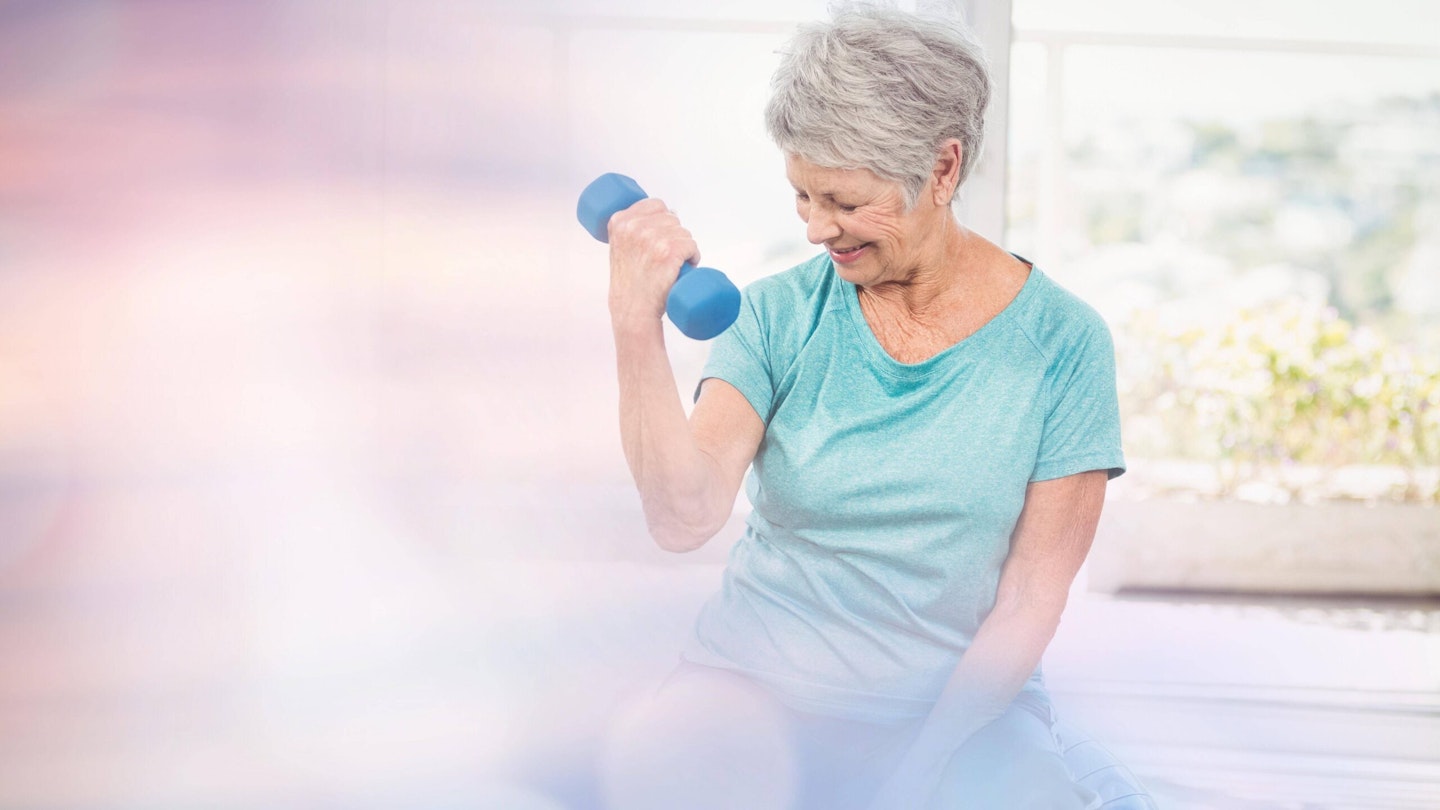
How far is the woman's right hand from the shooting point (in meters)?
0.88

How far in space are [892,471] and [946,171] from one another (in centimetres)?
28

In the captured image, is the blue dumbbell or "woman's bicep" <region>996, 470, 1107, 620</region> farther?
"woman's bicep" <region>996, 470, 1107, 620</region>

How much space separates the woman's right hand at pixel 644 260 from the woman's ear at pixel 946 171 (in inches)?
10.2

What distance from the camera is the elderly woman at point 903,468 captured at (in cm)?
98

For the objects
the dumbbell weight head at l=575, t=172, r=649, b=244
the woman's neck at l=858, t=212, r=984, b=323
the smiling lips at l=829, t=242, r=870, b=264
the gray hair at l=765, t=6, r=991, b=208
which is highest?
the gray hair at l=765, t=6, r=991, b=208

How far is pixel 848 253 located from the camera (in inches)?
40.0

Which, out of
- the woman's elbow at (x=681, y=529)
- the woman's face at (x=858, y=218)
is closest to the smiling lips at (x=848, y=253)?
the woman's face at (x=858, y=218)

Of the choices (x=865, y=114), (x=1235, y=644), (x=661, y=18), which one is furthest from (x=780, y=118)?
(x=1235, y=644)

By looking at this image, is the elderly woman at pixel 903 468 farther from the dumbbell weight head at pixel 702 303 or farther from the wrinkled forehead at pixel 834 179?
the dumbbell weight head at pixel 702 303

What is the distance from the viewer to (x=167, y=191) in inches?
70.4

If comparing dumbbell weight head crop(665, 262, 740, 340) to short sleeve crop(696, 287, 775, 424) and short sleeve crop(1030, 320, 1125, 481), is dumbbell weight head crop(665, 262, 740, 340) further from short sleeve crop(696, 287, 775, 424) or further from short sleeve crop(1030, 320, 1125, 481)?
short sleeve crop(1030, 320, 1125, 481)

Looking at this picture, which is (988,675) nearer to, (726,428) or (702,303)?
(726,428)

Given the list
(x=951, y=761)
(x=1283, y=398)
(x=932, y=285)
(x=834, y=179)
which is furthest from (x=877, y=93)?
(x=1283, y=398)

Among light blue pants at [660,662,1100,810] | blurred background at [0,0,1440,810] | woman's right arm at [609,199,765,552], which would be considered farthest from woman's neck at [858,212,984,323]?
blurred background at [0,0,1440,810]
